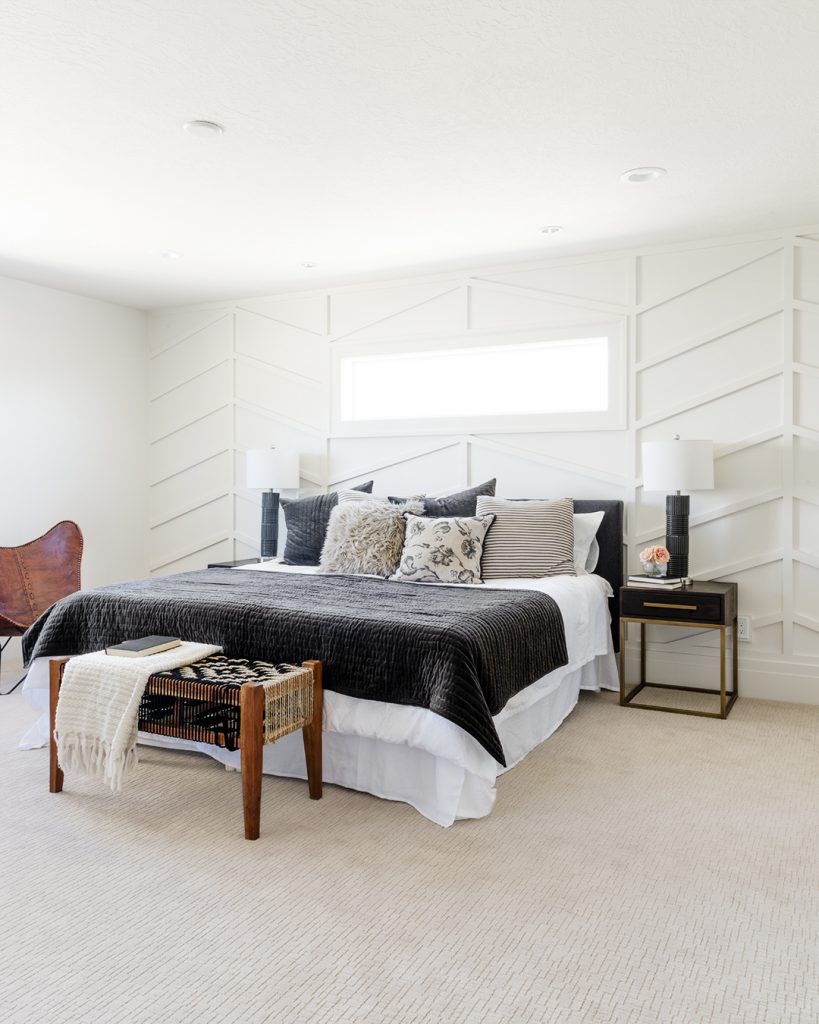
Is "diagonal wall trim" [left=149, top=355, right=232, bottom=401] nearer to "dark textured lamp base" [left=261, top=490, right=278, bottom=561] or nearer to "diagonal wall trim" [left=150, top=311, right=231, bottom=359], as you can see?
"diagonal wall trim" [left=150, top=311, right=231, bottom=359]

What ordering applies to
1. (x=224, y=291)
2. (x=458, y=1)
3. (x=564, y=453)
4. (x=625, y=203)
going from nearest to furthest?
(x=458, y=1) < (x=625, y=203) < (x=564, y=453) < (x=224, y=291)

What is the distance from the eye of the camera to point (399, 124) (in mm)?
2857

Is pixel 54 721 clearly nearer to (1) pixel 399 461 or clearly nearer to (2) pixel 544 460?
(1) pixel 399 461

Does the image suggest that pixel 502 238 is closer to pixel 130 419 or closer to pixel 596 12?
pixel 596 12

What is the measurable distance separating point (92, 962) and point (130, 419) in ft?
15.3

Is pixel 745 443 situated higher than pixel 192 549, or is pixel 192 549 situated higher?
pixel 745 443

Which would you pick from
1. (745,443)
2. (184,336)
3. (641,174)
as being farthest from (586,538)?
(184,336)

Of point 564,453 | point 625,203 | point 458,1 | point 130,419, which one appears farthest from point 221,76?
point 130,419

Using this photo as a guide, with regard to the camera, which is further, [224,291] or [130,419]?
[130,419]

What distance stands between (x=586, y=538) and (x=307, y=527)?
163cm

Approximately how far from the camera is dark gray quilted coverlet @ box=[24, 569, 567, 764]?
8.77 feet

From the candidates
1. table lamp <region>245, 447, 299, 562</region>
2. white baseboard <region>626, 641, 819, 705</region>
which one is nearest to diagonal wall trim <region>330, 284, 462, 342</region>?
table lamp <region>245, 447, 299, 562</region>

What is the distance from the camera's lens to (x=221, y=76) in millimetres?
2521

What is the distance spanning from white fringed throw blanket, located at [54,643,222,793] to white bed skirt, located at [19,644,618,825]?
1.72 feet
